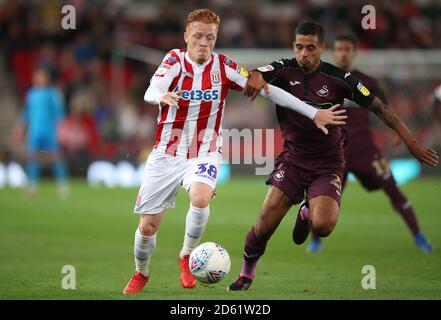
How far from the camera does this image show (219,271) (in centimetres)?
773

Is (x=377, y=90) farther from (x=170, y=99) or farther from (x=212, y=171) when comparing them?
(x=170, y=99)

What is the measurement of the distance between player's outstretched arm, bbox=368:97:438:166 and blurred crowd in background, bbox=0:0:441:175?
13.5 metres

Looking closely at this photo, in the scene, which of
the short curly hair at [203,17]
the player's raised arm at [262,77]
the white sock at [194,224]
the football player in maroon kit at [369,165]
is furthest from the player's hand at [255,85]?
the football player in maroon kit at [369,165]

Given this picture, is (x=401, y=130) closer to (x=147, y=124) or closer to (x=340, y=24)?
(x=147, y=124)

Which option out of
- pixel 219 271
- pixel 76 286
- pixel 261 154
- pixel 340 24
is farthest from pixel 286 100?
pixel 340 24

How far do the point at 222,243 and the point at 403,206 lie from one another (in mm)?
2267

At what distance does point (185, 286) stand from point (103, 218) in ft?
20.8

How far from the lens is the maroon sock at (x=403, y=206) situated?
11039mm

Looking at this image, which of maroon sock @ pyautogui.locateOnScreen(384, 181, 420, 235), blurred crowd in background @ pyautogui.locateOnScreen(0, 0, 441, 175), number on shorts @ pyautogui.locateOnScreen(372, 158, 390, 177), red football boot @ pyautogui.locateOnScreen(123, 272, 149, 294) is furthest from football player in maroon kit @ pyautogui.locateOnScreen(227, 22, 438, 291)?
blurred crowd in background @ pyautogui.locateOnScreen(0, 0, 441, 175)

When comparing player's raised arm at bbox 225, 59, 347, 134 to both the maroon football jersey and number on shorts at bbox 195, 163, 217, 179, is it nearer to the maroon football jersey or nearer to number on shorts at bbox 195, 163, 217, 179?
the maroon football jersey

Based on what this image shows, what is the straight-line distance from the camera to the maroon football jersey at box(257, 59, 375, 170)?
8047 millimetres

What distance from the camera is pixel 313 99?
8078 mm

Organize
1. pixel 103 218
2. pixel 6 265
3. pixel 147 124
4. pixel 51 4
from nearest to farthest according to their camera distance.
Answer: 1. pixel 6 265
2. pixel 103 218
3. pixel 147 124
4. pixel 51 4

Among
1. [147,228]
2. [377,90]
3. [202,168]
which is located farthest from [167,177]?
[377,90]
